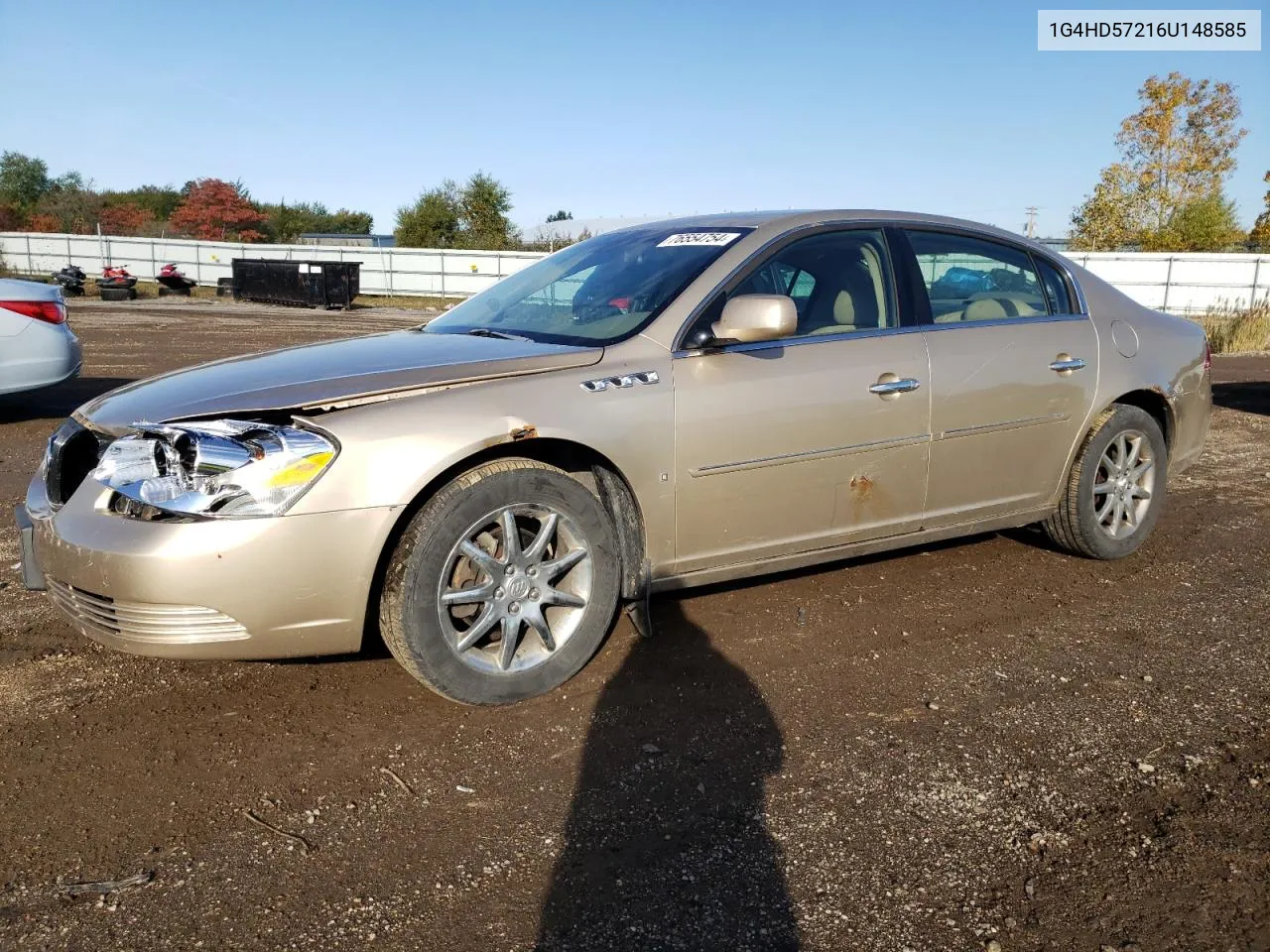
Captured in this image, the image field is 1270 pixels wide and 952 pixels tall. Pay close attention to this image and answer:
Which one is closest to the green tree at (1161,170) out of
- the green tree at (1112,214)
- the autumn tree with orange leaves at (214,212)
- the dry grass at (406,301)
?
the green tree at (1112,214)

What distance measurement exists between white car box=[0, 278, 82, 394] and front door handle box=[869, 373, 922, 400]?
6819 mm

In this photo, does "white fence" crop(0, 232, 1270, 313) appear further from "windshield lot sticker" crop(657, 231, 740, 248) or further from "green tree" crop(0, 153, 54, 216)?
"green tree" crop(0, 153, 54, 216)

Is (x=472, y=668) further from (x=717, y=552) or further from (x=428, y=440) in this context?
(x=717, y=552)

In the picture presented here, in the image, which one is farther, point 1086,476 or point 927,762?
point 1086,476

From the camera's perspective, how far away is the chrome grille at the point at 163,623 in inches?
117

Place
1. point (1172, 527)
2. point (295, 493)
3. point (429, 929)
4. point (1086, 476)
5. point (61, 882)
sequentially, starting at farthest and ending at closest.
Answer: point (1172, 527)
point (1086, 476)
point (295, 493)
point (61, 882)
point (429, 929)

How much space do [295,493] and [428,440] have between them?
1.37 feet

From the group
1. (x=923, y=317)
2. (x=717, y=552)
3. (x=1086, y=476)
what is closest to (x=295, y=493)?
(x=717, y=552)

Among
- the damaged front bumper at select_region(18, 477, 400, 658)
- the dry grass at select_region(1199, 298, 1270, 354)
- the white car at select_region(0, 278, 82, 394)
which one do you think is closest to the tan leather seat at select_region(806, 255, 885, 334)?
the damaged front bumper at select_region(18, 477, 400, 658)

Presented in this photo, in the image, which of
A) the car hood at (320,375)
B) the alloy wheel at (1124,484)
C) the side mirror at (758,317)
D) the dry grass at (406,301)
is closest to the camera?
the car hood at (320,375)

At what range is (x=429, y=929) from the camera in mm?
2250

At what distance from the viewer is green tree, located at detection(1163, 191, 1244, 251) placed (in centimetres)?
3856

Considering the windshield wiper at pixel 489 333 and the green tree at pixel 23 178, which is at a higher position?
the green tree at pixel 23 178

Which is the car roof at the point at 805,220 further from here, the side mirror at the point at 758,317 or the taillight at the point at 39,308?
the taillight at the point at 39,308
